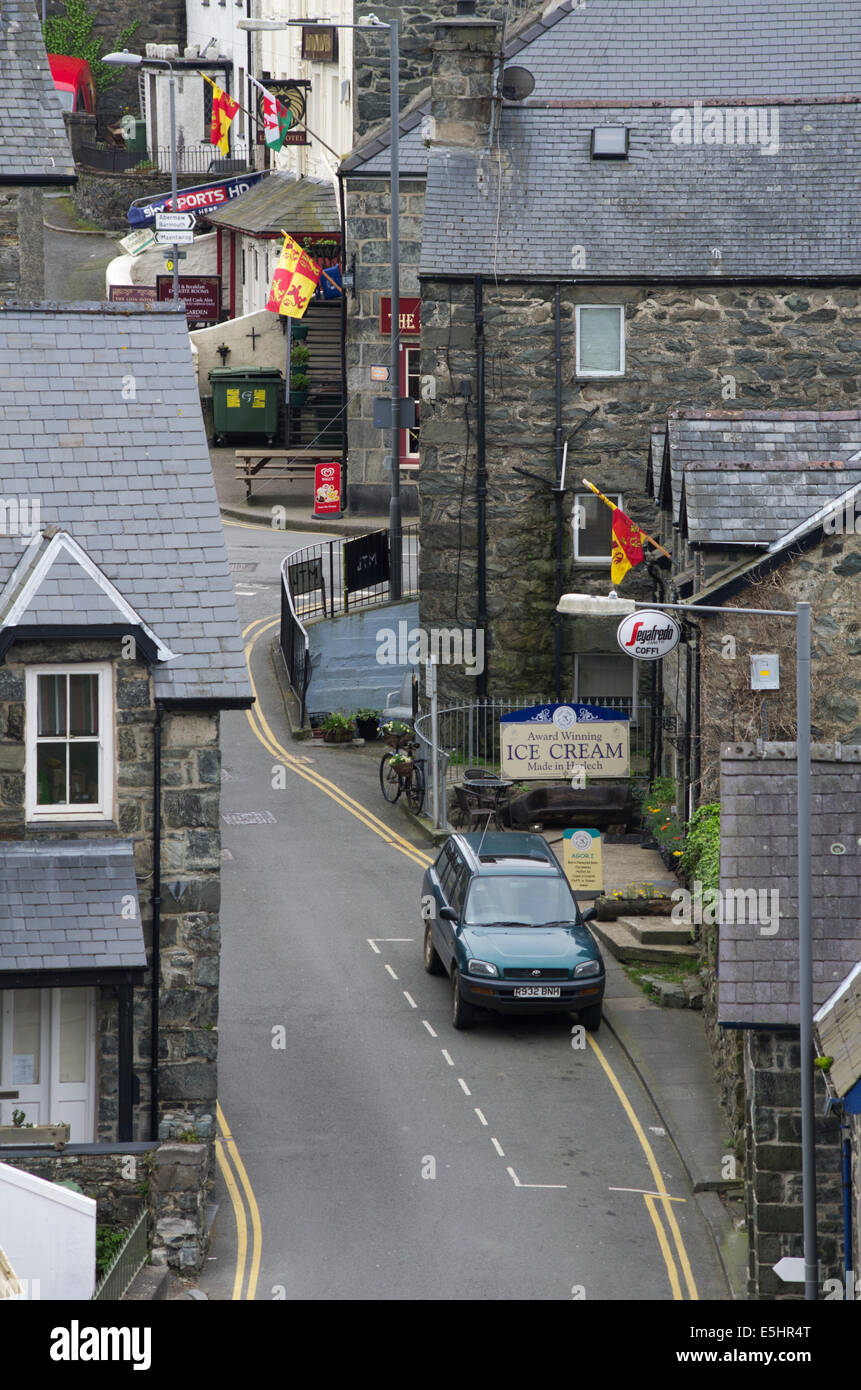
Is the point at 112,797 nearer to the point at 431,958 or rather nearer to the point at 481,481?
the point at 431,958

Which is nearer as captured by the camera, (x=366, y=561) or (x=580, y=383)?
(x=580, y=383)

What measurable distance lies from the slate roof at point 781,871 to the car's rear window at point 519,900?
16.5ft

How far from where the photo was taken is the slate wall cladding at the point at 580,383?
95.9ft

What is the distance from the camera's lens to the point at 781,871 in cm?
1678

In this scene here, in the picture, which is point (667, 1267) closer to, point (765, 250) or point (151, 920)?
point (151, 920)

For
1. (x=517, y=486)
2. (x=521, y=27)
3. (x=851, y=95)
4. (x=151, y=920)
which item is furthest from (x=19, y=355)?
(x=521, y=27)

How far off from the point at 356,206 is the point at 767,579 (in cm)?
1976

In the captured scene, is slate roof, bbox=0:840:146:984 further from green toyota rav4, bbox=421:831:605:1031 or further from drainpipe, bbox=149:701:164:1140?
green toyota rav4, bbox=421:831:605:1031

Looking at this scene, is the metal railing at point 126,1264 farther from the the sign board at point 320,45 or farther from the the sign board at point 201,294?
the the sign board at point 201,294

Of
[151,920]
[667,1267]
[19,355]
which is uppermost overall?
[19,355]

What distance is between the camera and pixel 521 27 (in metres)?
36.0

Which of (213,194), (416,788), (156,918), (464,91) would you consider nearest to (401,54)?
(464,91)

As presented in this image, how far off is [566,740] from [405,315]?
615 inches

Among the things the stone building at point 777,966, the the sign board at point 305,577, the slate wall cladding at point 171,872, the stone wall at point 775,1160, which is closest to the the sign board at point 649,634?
the stone building at point 777,966
